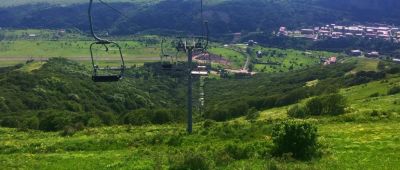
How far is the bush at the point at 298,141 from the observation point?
31.7 meters

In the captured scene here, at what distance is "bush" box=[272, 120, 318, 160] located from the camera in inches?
1248

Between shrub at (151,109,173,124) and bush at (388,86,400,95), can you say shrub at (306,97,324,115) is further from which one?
bush at (388,86,400,95)

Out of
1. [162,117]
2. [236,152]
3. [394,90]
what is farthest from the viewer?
[394,90]

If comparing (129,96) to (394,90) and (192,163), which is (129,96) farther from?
(192,163)

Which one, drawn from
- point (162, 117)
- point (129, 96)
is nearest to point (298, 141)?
point (162, 117)

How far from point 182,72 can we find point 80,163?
12.5 metres

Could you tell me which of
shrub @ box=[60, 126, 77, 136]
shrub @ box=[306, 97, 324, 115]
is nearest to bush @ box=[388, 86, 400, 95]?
shrub @ box=[306, 97, 324, 115]

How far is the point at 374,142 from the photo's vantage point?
35.3m

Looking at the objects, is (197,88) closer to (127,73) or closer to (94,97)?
(127,73)

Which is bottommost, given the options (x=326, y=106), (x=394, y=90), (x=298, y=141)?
(x=394, y=90)

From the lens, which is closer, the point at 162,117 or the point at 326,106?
the point at 326,106

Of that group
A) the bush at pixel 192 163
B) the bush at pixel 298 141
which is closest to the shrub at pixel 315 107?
the bush at pixel 298 141

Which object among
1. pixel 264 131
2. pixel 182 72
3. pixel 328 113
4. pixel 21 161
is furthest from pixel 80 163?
pixel 328 113

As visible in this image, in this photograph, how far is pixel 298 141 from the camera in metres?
31.8
